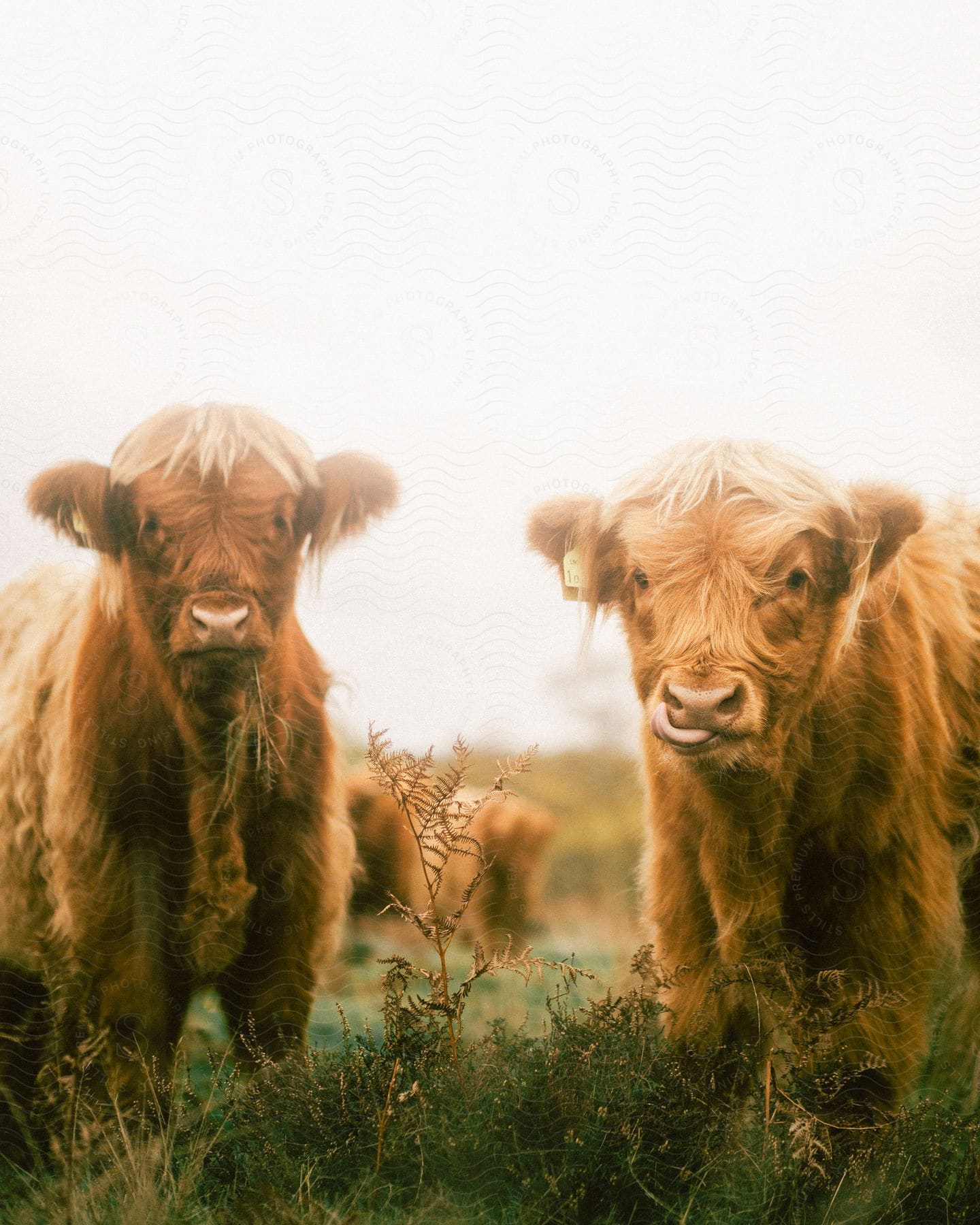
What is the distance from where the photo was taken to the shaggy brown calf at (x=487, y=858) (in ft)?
13.3

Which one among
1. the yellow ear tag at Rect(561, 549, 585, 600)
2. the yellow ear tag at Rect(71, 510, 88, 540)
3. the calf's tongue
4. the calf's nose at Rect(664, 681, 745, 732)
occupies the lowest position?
the calf's tongue

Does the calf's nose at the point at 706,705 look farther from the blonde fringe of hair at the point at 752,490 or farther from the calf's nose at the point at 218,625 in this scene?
the calf's nose at the point at 218,625

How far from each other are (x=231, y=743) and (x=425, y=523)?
3.51ft

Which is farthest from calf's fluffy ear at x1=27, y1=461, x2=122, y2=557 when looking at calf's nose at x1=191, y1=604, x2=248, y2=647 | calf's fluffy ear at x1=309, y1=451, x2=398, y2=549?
calf's fluffy ear at x1=309, y1=451, x2=398, y2=549

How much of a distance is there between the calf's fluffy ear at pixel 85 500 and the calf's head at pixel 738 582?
1.73 m

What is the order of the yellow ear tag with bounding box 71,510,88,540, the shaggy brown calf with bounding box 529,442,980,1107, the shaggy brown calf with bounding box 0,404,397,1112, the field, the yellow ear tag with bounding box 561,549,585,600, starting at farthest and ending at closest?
the yellow ear tag with bounding box 561,549,585,600
the yellow ear tag with bounding box 71,510,88,540
the shaggy brown calf with bounding box 0,404,397,1112
the shaggy brown calf with bounding box 529,442,980,1107
the field

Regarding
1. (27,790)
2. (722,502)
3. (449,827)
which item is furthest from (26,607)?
(722,502)

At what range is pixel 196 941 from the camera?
3850 mm

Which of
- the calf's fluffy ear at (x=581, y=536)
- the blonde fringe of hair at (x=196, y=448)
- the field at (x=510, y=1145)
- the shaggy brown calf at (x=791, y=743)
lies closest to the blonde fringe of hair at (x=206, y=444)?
the blonde fringe of hair at (x=196, y=448)

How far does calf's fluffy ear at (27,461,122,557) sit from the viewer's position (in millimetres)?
3865

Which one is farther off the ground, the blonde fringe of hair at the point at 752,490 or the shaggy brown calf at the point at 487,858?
the blonde fringe of hair at the point at 752,490

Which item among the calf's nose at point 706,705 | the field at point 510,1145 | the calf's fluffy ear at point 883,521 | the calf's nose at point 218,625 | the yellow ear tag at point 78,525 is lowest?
the field at point 510,1145

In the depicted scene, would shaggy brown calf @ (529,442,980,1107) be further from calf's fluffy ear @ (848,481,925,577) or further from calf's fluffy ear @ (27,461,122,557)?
calf's fluffy ear @ (27,461,122,557)

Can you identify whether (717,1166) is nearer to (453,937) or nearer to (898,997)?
(898,997)
